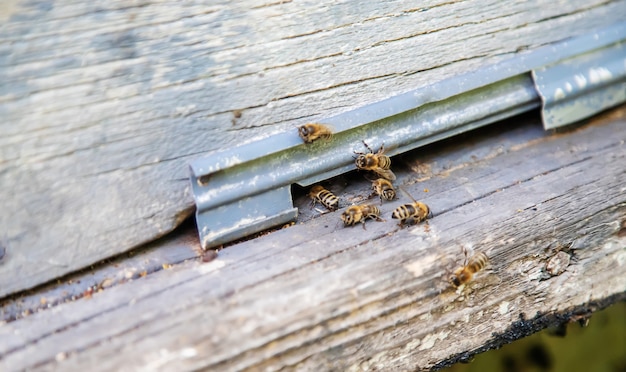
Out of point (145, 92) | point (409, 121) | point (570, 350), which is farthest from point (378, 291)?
point (570, 350)

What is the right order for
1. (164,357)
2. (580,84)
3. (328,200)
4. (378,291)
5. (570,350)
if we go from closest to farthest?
(164,357) < (378,291) < (328,200) < (580,84) < (570,350)

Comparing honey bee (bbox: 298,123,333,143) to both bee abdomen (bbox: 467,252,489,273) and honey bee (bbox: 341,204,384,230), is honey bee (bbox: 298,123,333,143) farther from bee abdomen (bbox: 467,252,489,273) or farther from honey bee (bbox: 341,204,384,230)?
bee abdomen (bbox: 467,252,489,273)

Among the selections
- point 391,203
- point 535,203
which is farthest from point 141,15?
point 535,203

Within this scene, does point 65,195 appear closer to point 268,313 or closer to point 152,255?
point 152,255

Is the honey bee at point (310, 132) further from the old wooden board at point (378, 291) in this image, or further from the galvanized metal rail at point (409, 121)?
the old wooden board at point (378, 291)

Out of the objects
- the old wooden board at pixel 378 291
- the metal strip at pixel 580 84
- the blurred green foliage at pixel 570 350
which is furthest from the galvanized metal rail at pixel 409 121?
the blurred green foliage at pixel 570 350

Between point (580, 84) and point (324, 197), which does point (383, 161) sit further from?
point (580, 84)
